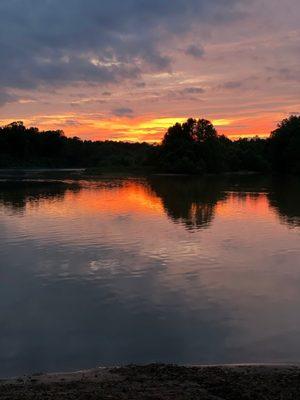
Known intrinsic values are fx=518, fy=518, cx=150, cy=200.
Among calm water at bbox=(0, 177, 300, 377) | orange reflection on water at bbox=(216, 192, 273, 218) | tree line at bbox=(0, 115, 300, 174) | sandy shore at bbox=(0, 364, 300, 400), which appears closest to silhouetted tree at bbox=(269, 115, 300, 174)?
tree line at bbox=(0, 115, 300, 174)

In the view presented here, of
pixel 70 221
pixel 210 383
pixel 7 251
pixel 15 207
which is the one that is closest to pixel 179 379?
pixel 210 383

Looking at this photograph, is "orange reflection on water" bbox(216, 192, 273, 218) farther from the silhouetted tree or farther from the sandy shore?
the silhouetted tree

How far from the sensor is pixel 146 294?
12.4 m

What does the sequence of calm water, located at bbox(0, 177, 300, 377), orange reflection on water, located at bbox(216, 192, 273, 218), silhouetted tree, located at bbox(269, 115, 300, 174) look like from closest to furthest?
1. calm water, located at bbox(0, 177, 300, 377)
2. orange reflection on water, located at bbox(216, 192, 273, 218)
3. silhouetted tree, located at bbox(269, 115, 300, 174)

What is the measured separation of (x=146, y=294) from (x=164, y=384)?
589cm

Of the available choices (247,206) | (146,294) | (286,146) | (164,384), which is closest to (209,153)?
(286,146)

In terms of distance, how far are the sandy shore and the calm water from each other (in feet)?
3.61

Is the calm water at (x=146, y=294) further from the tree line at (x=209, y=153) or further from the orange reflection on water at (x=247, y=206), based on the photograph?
the tree line at (x=209, y=153)

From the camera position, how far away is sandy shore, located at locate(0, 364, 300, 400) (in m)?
6.02

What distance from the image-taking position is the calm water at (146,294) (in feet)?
29.4

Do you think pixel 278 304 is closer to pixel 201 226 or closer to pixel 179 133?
pixel 201 226

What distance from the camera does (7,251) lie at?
18.1 m

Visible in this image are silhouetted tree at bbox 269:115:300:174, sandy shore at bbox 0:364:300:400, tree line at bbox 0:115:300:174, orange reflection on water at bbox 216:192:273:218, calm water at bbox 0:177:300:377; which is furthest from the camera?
tree line at bbox 0:115:300:174

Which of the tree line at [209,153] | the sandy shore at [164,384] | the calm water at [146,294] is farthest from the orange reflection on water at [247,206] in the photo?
the tree line at [209,153]
